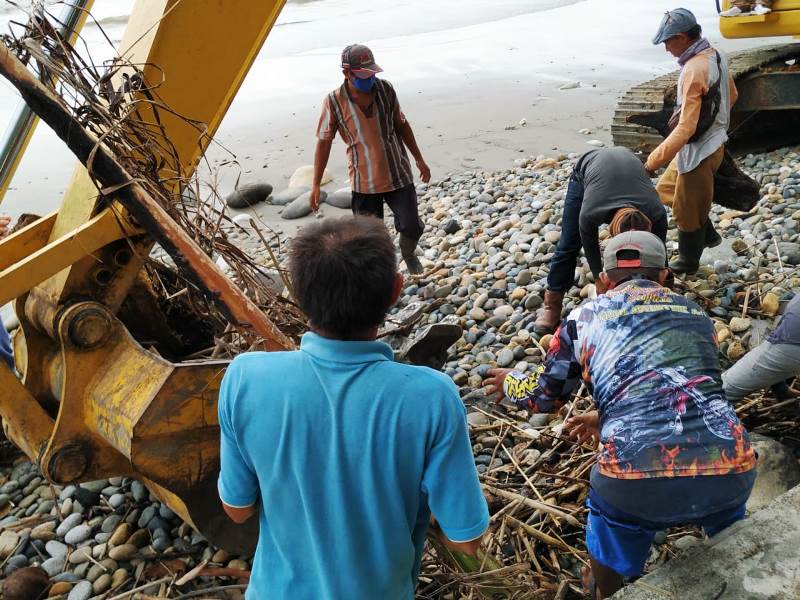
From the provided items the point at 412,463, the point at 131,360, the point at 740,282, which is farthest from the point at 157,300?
the point at 740,282

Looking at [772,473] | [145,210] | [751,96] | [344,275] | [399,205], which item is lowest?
[751,96]

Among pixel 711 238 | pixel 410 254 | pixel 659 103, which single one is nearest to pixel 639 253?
pixel 711 238

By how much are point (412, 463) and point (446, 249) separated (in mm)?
5511

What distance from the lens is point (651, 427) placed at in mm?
2490

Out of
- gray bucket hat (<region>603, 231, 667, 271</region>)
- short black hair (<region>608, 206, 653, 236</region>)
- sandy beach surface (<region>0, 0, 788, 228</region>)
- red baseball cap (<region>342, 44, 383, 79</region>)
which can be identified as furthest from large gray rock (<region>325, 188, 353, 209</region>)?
gray bucket hat (<region>603, 231, 667, 271</region>)

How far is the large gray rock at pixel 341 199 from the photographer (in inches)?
367

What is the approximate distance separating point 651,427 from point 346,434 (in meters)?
1.24

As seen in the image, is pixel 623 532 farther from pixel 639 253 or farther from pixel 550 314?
pixel 550 314

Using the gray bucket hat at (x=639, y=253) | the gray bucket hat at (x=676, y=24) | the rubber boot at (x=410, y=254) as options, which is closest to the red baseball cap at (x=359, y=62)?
the rubber boot at (x=410, y=254)

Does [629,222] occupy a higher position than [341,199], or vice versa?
[629,222]

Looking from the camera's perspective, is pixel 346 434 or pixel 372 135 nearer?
pixel 346 434

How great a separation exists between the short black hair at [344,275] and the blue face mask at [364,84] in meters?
4.19

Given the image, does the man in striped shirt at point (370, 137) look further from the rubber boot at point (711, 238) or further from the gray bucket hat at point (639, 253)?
the gray bucket hat at point (639, 253)

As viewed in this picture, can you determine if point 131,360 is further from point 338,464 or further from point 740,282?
point 740,282
